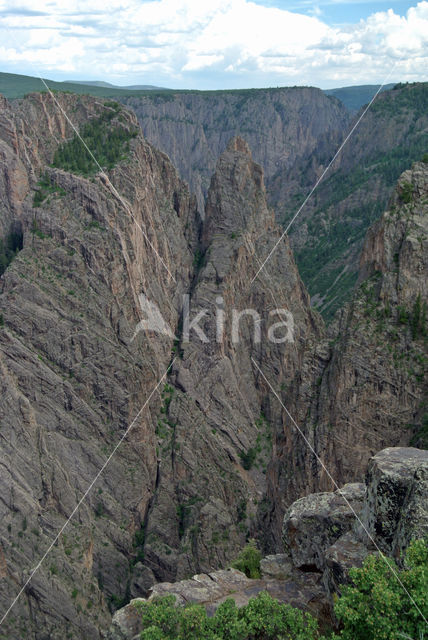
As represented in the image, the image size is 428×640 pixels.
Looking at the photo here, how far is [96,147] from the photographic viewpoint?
276ft

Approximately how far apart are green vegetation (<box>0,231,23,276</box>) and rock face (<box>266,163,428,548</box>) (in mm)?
41767

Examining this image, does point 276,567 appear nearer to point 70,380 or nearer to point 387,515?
point 387,515

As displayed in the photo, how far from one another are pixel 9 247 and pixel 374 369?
48796 millimetres

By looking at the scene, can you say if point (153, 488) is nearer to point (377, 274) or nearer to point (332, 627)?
point (377, 274)

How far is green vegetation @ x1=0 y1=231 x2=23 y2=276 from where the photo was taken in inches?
2908

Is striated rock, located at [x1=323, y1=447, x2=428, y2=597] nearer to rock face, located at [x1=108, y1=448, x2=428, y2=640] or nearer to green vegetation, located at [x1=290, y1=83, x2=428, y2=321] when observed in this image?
rock face, located at [x1=108, y1=448, x2=428, y2=640]

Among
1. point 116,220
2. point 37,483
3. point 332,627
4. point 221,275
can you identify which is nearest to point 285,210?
point 221,275

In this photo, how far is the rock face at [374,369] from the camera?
43.3 meters

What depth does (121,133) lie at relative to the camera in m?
87.5

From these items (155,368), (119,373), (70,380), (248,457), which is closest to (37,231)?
(70,380)

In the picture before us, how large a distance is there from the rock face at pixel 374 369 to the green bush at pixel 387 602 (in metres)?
22.6

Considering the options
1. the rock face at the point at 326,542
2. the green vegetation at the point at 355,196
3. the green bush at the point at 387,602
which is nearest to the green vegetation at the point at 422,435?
the rock face at the point at 326,542

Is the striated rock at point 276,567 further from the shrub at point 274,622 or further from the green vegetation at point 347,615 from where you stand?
the shrub at point 274,622

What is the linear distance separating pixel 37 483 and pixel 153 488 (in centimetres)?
1769
